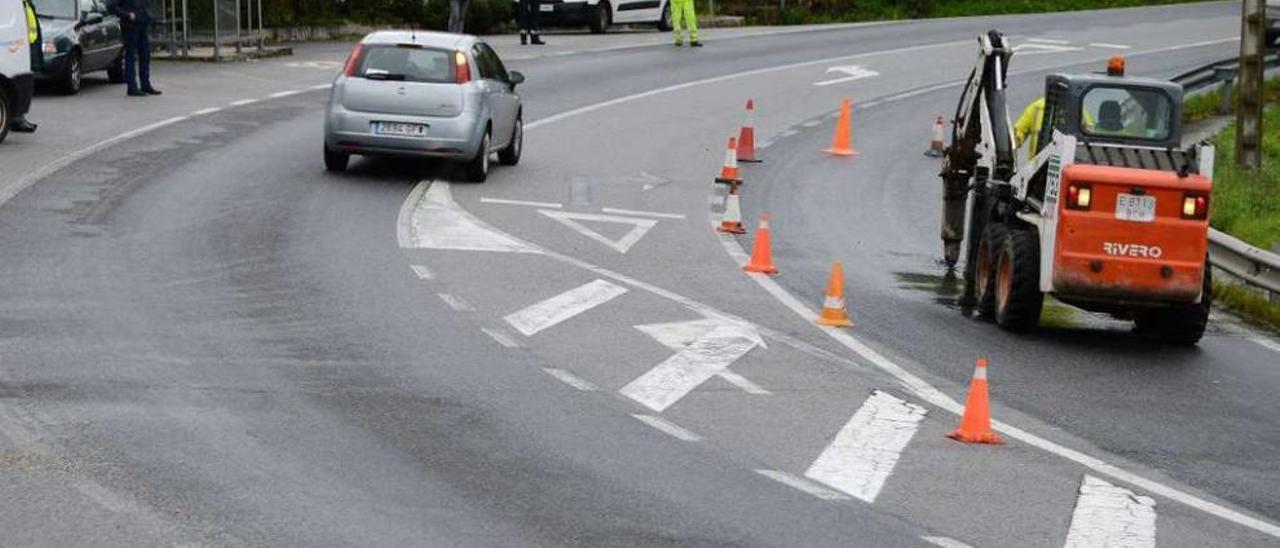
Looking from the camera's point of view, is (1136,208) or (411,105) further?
(411,105)

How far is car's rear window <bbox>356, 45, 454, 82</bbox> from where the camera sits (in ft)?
78.9

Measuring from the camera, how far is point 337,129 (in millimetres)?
23812

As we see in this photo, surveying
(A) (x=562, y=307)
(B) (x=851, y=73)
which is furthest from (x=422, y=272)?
(B) (x=851, y=73)

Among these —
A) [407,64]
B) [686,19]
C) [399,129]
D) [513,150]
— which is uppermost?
[407,64]

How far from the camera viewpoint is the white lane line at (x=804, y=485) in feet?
34.3

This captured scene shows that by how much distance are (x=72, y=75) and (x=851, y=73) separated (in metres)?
15.8

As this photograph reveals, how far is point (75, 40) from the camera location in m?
30.9

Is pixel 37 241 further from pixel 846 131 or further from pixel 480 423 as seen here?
pixel 846 131

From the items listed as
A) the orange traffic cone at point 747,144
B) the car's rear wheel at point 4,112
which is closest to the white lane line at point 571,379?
the car's rear wheel at point 4,112

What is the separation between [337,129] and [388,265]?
21.0 ft

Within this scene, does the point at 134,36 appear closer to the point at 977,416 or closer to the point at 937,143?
the point at 937,143

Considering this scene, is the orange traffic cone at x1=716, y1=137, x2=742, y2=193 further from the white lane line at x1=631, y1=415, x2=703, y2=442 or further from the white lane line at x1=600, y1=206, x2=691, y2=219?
the white lane line at x1=631, y1=415, x2=703, y2=442

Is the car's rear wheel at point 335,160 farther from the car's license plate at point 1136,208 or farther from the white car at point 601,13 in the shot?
the white car at point 601,13

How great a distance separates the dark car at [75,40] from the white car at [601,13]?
15.6 m
